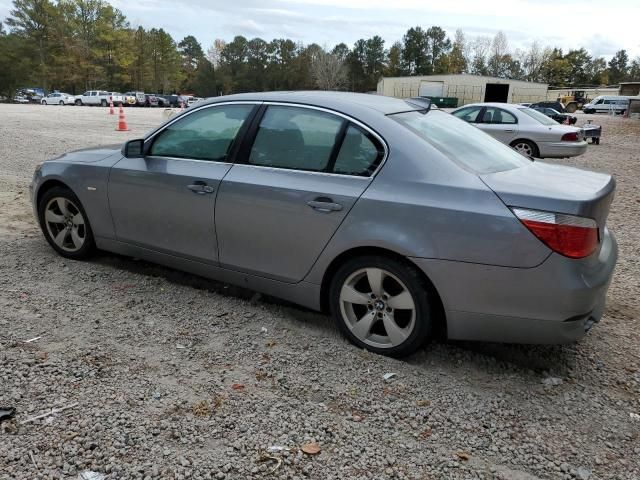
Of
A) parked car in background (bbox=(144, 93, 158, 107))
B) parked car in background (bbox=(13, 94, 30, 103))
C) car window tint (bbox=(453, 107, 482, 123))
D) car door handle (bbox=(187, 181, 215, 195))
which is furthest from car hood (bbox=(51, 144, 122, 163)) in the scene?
parked car in background (bbox=(13, 94, 30, 103))

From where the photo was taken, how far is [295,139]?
3623 mm

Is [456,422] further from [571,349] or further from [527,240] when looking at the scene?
[571,349]

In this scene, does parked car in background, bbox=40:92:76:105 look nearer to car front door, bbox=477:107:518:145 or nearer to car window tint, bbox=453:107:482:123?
car window tint, bbox=453:107:482:123

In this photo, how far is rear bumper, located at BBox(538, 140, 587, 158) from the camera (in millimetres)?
12609

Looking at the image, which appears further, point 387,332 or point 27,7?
point 27,7

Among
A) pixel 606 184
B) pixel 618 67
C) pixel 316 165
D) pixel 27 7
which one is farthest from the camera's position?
pixel 618 67

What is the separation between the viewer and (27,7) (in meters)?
69.8

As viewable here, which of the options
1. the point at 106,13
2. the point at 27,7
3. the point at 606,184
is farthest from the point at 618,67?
the point at 606,184

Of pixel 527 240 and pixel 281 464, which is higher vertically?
pixel 527 240

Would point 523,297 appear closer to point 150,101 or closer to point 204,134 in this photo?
point 204,134

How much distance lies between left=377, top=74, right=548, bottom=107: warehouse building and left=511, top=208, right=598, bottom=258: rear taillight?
74.4 meters

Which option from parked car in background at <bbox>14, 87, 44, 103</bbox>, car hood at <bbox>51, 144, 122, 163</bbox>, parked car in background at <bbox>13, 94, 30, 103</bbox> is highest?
car hood at <bbox>51, 144, 122, 163</bbox>

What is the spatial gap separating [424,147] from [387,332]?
1.15 meters

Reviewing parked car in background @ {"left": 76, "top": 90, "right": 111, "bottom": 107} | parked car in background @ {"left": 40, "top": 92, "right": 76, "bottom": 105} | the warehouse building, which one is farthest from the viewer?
the warehouse building
